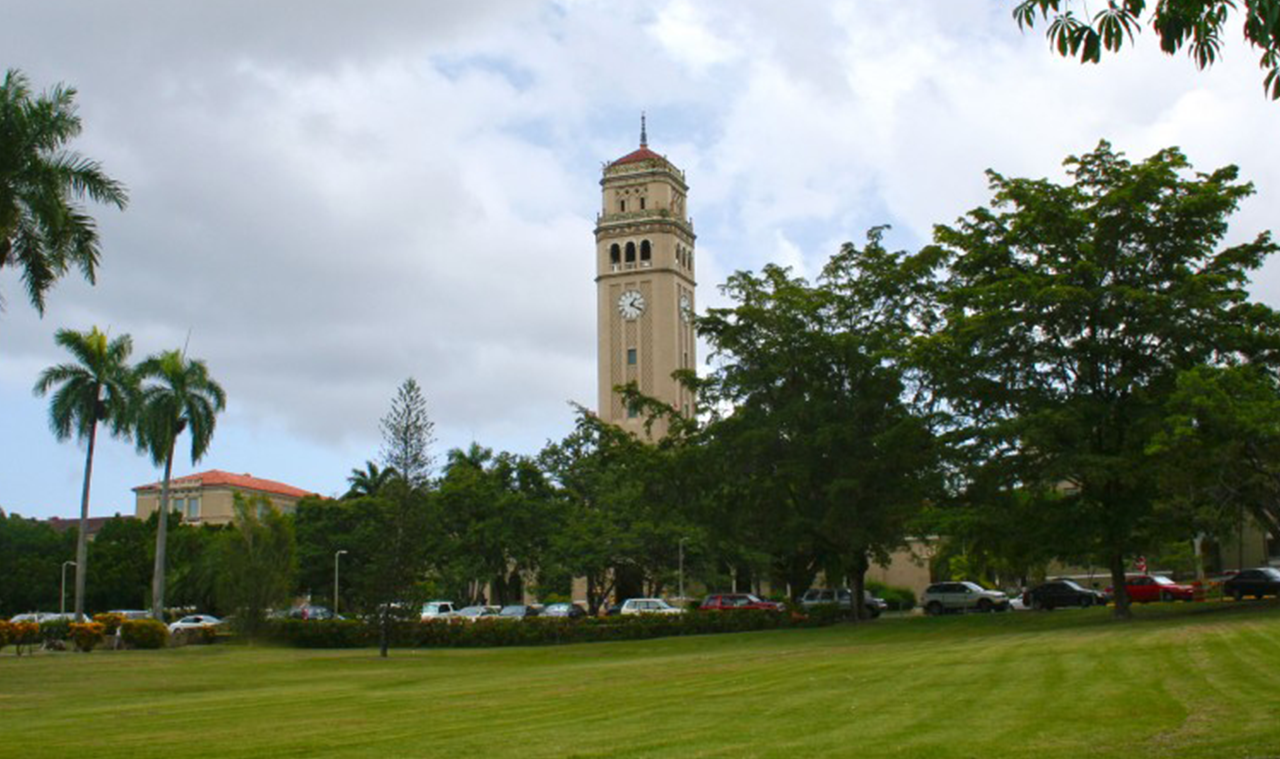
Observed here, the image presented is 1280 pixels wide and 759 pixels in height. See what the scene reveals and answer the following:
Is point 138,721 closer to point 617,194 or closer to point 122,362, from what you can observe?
point 122,362

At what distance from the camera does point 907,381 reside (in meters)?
45.9

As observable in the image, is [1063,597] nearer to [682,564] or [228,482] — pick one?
[682,564]

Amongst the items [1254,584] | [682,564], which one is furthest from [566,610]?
[1254,584]

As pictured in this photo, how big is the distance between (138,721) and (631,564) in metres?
47.0

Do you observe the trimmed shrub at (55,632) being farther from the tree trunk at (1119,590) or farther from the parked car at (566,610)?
the tree trunk at (1119,590)

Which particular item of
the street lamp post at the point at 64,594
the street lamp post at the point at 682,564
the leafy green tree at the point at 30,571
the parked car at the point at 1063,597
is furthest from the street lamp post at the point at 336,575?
the parked car at the point at 1063,597

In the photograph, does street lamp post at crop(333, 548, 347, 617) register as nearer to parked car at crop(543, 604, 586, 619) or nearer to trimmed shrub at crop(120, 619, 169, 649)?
parked car at crop(543, 604, 586, 619)

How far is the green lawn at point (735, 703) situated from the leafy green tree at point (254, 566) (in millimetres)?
15875

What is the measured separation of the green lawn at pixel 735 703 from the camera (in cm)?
1243

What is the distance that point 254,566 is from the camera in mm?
49531

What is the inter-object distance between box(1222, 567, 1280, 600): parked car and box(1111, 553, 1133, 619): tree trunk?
9.57 m

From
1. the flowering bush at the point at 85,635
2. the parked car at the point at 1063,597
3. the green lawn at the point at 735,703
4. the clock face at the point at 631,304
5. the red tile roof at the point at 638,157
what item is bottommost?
the green lawn at the point at 735,703

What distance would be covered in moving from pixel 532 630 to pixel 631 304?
206ft

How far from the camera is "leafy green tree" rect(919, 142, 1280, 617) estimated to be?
3734 centimetres
